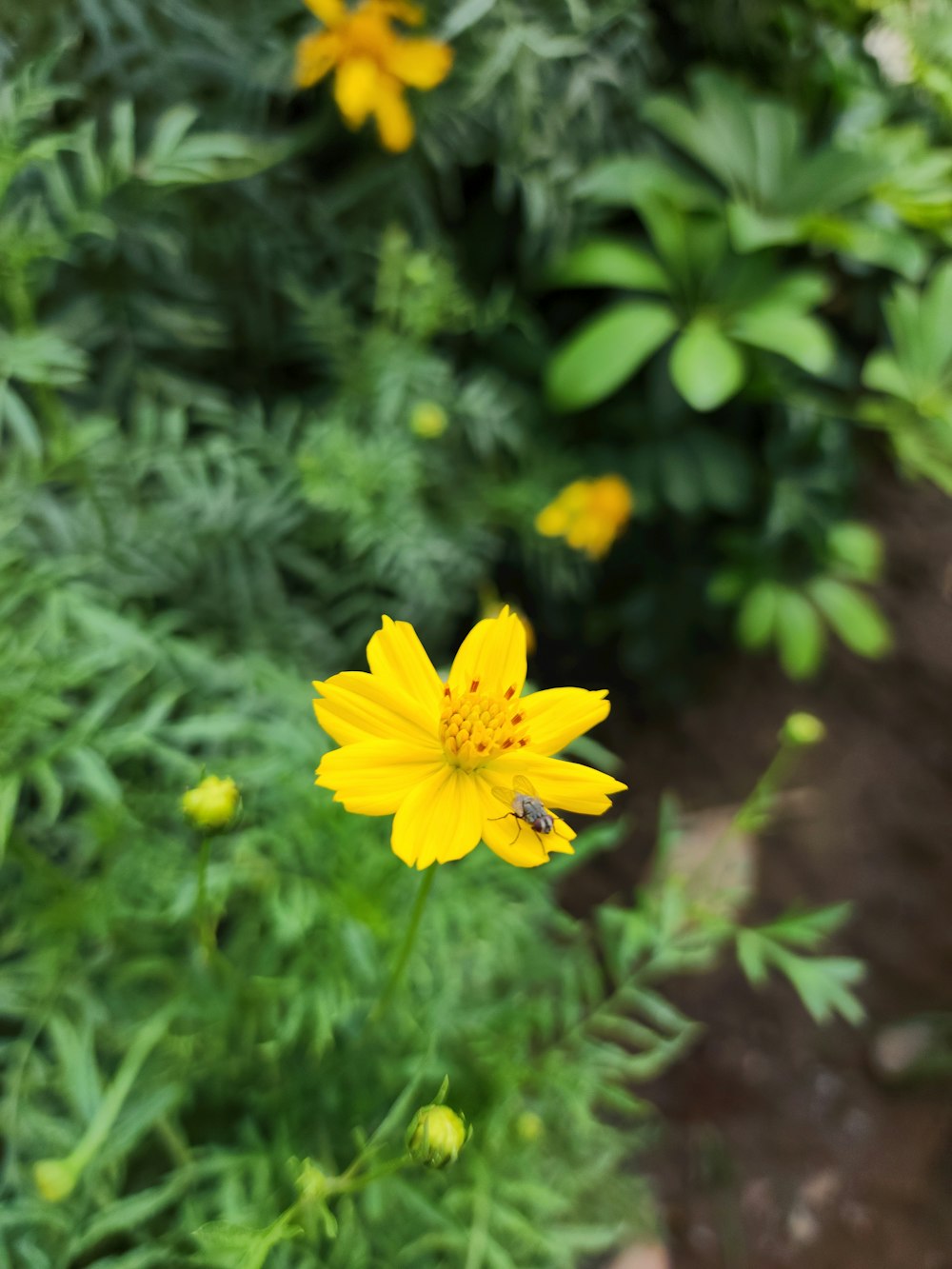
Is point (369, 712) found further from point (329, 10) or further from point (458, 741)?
point (329, 10)

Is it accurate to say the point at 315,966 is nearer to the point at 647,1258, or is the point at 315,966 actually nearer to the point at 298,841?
the point at 298,841

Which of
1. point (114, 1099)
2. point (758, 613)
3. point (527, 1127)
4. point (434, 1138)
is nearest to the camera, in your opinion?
point (434, 1138)

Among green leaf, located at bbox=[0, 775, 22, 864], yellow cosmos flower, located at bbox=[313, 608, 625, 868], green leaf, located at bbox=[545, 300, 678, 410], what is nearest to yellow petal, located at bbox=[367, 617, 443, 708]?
yellow cosmos flower, located at bbox=[313, 608, 625, 868]

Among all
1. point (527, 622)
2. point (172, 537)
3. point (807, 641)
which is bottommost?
point (527, 622)

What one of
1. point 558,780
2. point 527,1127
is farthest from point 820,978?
point 558,780

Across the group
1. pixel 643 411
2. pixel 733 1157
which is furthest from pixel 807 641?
pixel 733 1157

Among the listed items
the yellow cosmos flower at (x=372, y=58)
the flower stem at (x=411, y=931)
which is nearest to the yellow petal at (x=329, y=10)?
the yellow cosmos flower at (x=372, y=58)

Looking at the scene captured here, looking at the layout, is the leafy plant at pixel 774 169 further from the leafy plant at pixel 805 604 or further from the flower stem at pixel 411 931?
the flower stem at pixel 411 931
